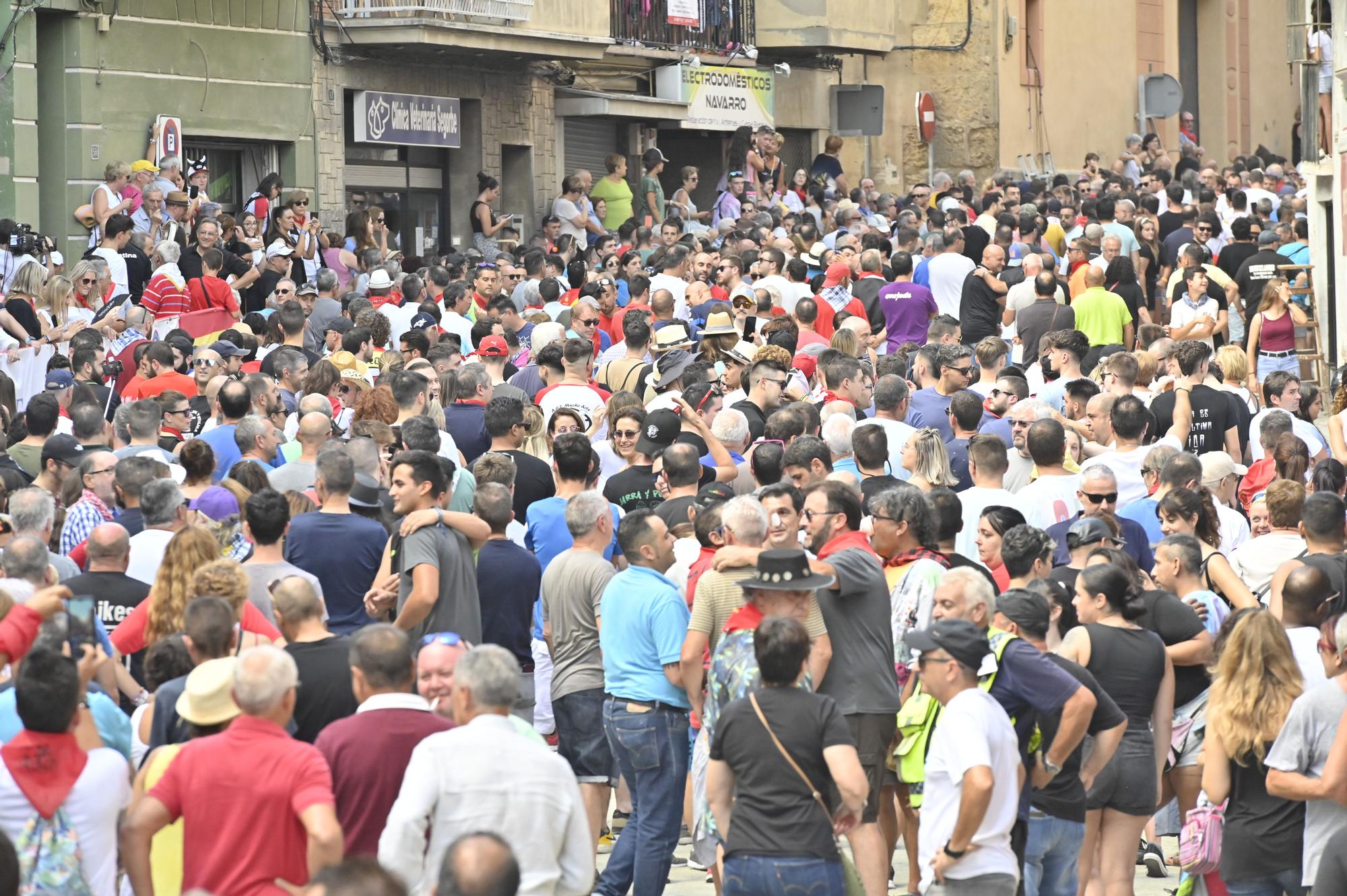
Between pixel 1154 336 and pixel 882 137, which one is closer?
pixel 1154 336

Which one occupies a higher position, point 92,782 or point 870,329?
point 870,329

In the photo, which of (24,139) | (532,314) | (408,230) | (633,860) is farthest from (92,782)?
(408,230)

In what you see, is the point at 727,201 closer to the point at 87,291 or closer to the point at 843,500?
the point at 87,291

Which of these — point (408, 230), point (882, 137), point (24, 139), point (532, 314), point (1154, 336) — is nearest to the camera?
point (1154, 336)

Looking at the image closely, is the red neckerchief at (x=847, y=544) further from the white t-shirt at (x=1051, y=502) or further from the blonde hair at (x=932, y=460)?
the white t-shirt at (x=1051, y=502)

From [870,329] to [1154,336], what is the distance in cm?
282

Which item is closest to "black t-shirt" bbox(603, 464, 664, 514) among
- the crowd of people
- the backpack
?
the crowd of people

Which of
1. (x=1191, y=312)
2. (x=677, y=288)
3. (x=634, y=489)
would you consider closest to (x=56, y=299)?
(x=677, y=288)

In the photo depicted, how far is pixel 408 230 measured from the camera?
76.9 ft

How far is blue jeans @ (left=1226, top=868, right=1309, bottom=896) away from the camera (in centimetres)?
646

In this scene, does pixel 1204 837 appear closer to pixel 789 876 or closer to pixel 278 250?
pixel 789 876

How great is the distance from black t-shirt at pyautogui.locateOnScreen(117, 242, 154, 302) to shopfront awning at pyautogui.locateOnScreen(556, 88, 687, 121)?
9.80 metres

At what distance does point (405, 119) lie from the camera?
22531mm

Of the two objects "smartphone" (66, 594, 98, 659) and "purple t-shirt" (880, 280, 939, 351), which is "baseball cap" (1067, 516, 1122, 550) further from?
"purple t-shirt" (880, 280, 939, 351)
